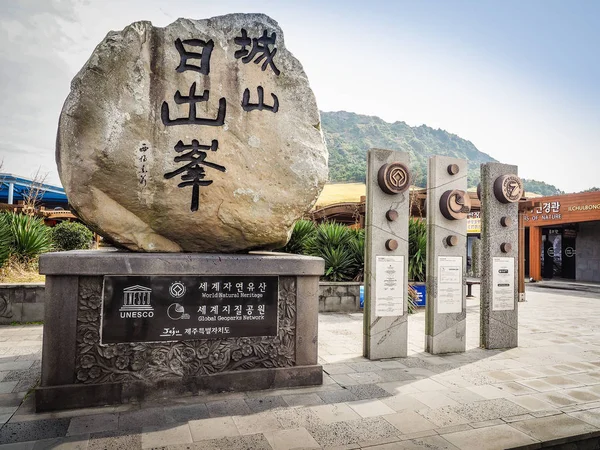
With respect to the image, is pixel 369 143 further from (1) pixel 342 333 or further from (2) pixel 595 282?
(1) pixel 342 333

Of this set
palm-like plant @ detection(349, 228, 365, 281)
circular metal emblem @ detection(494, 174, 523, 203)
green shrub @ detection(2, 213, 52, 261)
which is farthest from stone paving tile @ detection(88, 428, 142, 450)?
palm-like plant @ detection(349, 228, 365, 281)

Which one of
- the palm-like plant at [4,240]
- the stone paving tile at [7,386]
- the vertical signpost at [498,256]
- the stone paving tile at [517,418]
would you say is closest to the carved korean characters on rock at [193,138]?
the stone paving tile at [7,386]

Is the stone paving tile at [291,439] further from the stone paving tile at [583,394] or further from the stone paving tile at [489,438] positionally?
the stone paving tile at [583,394]

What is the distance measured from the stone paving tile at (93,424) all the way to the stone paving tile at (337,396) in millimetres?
1719

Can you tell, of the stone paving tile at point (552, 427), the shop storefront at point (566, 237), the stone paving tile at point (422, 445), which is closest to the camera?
the stone paving tile at point (422, 445)

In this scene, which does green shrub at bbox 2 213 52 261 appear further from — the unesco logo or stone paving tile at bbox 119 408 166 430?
stone paving tile at bbox 119 408 166 430

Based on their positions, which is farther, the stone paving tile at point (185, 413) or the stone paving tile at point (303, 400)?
the stone paving tile at point (303, 400)

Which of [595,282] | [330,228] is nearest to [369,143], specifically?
[595,282]

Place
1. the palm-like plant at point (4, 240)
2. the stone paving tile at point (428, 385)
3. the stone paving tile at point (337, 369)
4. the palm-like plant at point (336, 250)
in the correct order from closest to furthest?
1. the stone paving tile at point (428, 385)
2. the stone paving tile at point (337, 369)
3. the palm-like plant at point (4, 240)
4. the palm-like plant at point (336, 250)

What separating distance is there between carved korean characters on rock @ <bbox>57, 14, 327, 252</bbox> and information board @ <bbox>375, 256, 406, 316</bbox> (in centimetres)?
153

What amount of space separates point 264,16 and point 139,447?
12.8 feet

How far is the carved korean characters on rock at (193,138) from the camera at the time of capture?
12.1 feet

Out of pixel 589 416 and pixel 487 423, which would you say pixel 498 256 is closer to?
pixel 589 416

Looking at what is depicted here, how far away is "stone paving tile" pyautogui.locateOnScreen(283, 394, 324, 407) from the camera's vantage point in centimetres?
368
